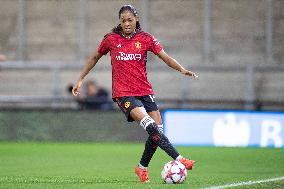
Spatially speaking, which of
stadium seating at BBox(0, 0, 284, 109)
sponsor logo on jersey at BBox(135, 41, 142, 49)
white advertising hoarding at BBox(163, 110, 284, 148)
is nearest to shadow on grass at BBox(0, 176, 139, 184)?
sponsor logo on jersey at BBox(135, 41, 142, 49)

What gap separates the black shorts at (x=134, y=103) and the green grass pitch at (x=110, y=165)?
32.6 inches

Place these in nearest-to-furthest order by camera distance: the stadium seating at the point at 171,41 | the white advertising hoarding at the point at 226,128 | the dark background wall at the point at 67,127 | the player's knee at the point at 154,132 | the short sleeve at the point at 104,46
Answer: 1. the player's knee at the point at 154,132
2. the short sleeve at the point at 104,46
3. the white advertising hoarding at the point at 226,128
4. the dark background wall at the point at 67,127
5. the stadium seating at the point at 171,41

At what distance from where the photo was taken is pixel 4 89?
2477cm

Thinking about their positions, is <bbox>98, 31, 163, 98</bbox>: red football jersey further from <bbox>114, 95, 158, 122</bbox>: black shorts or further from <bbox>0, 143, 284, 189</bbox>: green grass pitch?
<bbox>0, 143, 284, 189</bbox>: green grass pitch

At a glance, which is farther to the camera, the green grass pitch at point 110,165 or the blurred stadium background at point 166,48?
the blurred stadium background at point 166,48

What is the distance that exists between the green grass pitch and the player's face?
1749 millimetres

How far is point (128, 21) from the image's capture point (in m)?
11.2

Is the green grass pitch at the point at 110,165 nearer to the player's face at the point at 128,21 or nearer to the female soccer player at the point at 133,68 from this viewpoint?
the female soccer player at the point at 133,68

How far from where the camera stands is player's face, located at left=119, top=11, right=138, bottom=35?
1109 centimetres

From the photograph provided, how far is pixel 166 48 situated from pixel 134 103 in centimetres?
1447

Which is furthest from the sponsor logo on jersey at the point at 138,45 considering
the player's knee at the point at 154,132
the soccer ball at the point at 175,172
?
the soccer ball at the point at 175,172

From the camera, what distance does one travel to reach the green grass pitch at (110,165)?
11164 mm

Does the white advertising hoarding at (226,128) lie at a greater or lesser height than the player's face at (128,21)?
lesser

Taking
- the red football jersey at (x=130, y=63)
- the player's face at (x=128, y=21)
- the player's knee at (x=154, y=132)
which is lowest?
the player's knee at (x=154, y=132)
